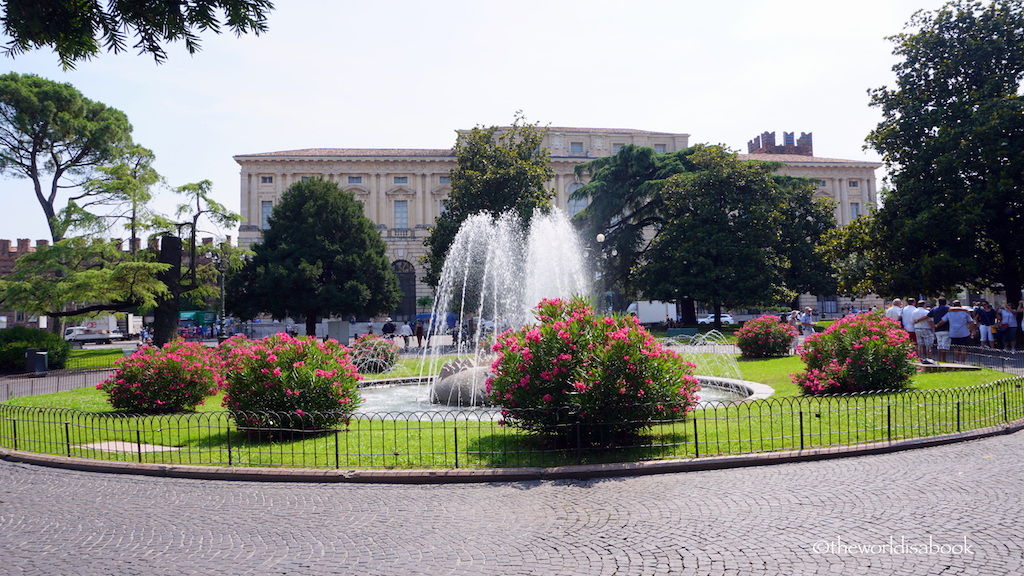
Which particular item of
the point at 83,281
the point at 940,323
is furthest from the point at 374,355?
the point at 940,323

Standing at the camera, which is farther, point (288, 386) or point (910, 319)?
point (910, 319)

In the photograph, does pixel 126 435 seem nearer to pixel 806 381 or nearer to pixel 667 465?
pixel 667 465

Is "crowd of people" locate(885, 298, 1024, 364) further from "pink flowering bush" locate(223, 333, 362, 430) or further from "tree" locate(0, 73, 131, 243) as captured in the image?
"tree" locate(0, 73, 131, 243)

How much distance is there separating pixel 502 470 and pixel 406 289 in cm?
5398

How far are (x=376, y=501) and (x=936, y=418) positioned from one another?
25.6 feet

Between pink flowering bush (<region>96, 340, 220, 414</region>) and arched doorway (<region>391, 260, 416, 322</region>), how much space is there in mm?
44536

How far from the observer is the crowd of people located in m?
16.4

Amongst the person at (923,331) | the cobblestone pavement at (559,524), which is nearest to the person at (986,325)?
the person at (923,331)

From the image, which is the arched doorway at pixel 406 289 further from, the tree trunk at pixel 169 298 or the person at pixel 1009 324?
the person at pixel 1009 324

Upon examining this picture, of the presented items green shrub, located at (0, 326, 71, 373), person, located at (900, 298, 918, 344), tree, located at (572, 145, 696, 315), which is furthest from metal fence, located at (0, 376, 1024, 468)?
tree, located at (572, 145, 696, 315)

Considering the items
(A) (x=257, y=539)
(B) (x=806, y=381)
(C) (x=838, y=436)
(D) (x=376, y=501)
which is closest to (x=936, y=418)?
(C) (x=838, y=436)

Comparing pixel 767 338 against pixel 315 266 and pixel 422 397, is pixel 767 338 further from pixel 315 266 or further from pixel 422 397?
pixel 315 266

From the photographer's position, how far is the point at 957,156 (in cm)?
2197

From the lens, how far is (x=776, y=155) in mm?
68812
